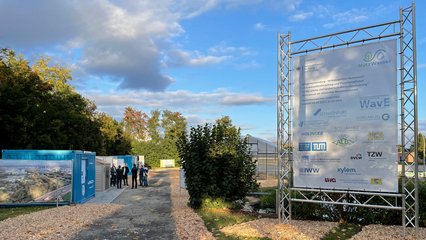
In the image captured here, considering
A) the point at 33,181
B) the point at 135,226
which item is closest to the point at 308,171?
the point at 135,226

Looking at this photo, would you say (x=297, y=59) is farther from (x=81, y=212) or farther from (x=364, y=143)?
(x=81, y=212)

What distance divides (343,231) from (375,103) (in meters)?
3.34

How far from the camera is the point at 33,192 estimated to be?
16.8 m

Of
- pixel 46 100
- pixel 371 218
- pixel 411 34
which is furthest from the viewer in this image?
pixel 46 100

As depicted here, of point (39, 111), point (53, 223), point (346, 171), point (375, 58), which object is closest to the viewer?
point (375, 58)

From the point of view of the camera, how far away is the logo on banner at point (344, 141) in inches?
398

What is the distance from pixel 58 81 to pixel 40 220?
4008 centimetres

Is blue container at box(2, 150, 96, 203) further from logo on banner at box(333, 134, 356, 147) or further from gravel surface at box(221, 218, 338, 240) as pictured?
logo on banner at box(333, 134, 356, 147)

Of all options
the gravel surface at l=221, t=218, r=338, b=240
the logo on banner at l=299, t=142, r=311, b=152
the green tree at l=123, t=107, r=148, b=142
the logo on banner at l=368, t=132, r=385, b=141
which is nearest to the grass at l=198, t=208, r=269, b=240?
the gravel surface at l=221, t=218, r=338, b=240

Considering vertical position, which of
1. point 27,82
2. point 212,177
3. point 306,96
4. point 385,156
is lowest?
point 212,177

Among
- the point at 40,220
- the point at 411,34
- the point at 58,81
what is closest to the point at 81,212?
the point at 40,220

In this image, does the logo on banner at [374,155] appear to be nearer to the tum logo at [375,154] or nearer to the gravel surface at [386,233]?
the tum logo at [375,154]

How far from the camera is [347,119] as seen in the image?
10.2 m

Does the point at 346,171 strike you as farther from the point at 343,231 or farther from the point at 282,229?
the point at 282,229
